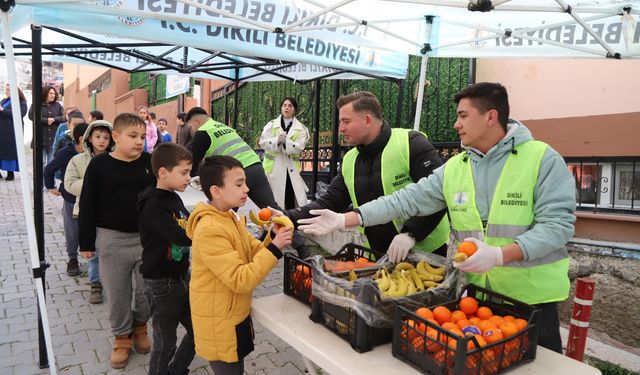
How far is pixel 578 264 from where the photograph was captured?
4.95 meters

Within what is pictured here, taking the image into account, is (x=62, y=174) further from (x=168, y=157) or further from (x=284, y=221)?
(x=284, y=221)

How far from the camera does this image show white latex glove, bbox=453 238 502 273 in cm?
174

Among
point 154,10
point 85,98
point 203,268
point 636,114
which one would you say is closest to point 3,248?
point 154,10

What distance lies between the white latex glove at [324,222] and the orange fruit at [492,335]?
0.96 meters

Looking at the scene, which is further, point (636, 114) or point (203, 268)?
point (636, 114)

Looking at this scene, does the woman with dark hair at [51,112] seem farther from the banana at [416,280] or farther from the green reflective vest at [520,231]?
the green reflective vest at [520,231]

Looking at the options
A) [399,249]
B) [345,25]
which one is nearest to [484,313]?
[399,249]

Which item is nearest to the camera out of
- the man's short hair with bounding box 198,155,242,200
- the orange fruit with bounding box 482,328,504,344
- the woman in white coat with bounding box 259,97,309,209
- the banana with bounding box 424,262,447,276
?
the orange fruit with bounding box 482,328,504,344

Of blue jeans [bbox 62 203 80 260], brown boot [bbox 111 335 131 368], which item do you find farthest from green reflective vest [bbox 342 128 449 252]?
blue jeans [bbox 62 203 80 260]

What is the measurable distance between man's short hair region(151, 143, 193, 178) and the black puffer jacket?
0.74 meters

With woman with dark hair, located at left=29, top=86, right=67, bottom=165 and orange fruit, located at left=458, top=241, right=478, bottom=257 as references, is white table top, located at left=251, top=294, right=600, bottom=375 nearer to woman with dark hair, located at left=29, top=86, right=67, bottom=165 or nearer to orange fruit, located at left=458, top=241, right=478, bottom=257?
orange fruit, located at left=458, top=241, right=478, bottom=257

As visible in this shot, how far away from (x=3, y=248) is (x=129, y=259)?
14.7 ft

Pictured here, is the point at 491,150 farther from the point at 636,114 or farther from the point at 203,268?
the point at 636,114

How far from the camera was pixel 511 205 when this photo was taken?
6.48ft
